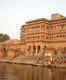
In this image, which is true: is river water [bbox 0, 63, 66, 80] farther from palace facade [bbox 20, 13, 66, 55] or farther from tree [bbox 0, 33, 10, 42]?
tree [bbox 0, 33, 10, 42]

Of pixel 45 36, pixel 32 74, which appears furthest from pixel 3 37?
pixel 32 74

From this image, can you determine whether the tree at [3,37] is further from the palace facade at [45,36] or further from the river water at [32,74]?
the river water at [32,74]

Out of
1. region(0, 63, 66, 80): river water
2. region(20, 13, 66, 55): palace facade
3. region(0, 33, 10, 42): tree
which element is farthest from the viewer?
region(0, 33, 10, 42): tree

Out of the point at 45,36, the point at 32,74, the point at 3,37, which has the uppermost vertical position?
the point at 45,36

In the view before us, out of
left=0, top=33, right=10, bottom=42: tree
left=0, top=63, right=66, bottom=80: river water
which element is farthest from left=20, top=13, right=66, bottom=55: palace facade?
left=0, top=33, right=10, bottom=42: tree

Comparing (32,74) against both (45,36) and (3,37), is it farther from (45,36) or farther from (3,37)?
(3,37)

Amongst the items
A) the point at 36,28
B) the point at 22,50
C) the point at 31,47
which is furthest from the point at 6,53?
the point at 36,28

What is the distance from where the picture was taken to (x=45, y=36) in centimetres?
5281

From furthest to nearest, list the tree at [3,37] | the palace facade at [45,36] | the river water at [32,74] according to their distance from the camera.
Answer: the tree at [3,37]
the palace facade at [45,36]
the river water at [32,74]

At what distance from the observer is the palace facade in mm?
50438

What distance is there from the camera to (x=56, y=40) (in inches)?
1986

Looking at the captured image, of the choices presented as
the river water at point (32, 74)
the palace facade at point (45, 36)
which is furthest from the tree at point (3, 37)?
the river water at point (32, 74)

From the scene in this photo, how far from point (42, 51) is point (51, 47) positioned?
372 centimetres

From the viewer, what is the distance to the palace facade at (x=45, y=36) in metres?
50.4
